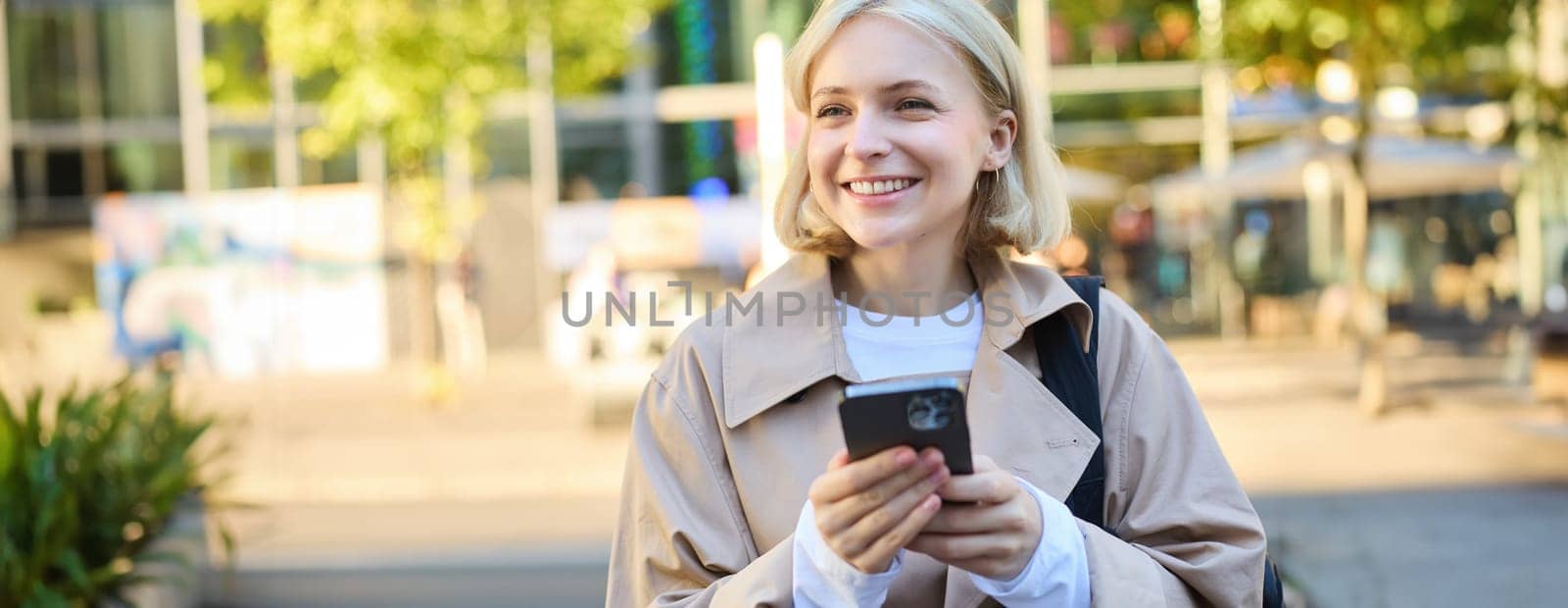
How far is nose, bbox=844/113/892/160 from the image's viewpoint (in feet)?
6.55

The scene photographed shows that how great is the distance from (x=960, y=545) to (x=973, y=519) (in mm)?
31

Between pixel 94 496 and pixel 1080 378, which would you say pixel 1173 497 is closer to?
pixel 1080 378

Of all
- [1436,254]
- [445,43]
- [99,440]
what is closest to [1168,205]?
[1436,254]

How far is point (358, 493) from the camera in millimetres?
11359

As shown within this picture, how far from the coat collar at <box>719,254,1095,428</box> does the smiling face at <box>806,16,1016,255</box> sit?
117mm

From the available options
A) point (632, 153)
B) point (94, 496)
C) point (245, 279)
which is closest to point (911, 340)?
point (94, 496)

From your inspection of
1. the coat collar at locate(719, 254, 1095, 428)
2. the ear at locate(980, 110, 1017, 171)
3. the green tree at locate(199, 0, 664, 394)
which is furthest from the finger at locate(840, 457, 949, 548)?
the green tree at locate(199, 0, 664, 394)

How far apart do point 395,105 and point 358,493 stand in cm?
569

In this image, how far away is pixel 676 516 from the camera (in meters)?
1.98

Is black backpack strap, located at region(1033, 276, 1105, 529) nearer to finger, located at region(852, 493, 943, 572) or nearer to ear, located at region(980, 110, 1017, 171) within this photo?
ear, located at region(980, 110, 1017, 171)

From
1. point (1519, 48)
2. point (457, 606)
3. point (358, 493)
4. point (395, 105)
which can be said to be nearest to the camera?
point (457, 606)

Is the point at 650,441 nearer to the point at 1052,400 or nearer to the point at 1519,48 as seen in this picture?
the point at 1052,400

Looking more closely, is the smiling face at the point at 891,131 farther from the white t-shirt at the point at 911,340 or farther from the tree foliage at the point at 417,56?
the tree foliage at the point at 417,56

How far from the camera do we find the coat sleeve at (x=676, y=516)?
6.48ft
